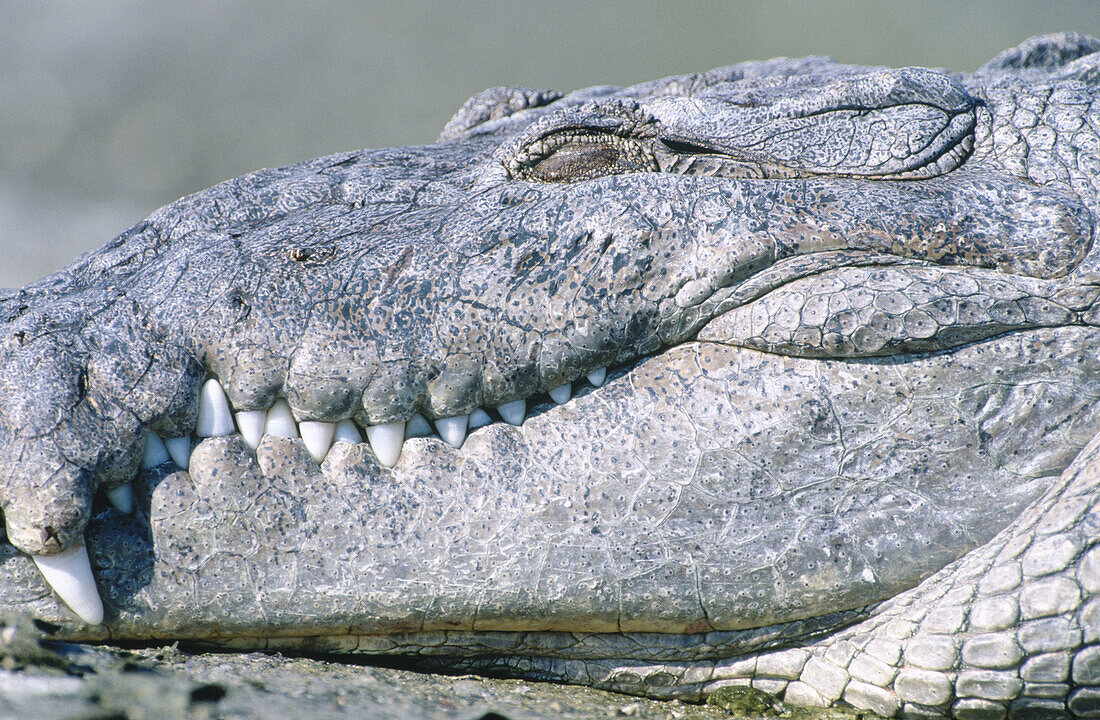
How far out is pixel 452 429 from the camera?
180 centimetres

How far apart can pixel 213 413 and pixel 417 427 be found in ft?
1.50

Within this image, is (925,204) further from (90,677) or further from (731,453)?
(90,677)

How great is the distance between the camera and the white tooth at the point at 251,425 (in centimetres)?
174

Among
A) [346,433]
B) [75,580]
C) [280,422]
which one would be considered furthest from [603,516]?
[75,580]

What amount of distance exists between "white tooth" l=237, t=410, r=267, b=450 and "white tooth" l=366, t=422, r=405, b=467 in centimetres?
24

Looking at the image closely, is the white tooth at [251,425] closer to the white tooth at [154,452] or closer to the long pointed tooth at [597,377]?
the white tooth at [154,452]

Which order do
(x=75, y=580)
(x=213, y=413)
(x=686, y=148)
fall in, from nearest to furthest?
(x=75, y=580) < (x=213, y=413) < (x=686, y=148)

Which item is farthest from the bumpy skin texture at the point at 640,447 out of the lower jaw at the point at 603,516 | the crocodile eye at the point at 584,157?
the crocodile eye at the point at 584,157

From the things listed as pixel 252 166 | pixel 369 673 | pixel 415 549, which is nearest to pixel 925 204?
pixel 415 549

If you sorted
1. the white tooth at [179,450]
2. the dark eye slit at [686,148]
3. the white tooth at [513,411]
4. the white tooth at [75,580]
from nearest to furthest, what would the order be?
the white tooth at [75,580] → the white tooth at [179,450] → the white tooth at [513,411] → the dark eye slit at [686,148]

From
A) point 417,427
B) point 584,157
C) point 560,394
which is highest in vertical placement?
point 584,157

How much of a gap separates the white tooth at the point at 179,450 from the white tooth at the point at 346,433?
32 centimetres

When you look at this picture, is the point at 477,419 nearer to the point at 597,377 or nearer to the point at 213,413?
the point at 597,377

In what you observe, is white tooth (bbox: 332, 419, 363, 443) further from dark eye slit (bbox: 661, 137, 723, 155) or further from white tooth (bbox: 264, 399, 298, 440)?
dark eye slit (bbox: 661, 137, 723, 155)
